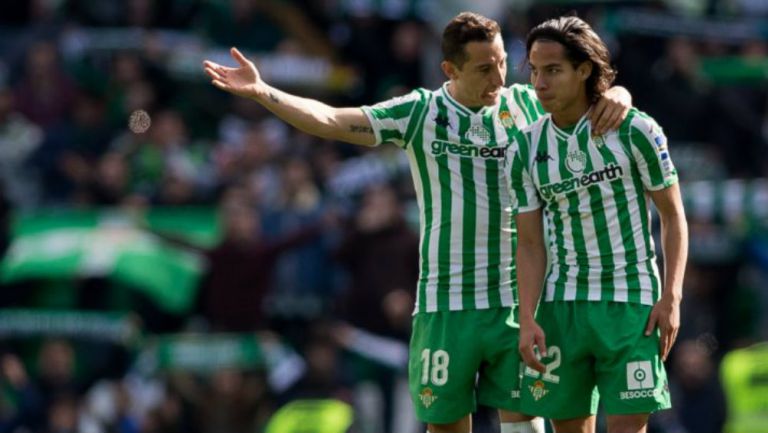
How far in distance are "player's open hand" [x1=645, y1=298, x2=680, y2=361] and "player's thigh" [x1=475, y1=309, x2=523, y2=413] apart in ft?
2.56

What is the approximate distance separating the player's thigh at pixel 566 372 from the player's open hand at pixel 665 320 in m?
0.31

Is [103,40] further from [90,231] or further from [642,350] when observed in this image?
[642,350]

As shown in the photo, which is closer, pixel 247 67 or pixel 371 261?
pixel 247 67

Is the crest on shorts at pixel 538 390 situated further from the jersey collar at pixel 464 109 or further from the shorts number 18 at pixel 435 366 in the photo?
the jersey collar at pixel 464 109

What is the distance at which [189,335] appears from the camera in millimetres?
15734

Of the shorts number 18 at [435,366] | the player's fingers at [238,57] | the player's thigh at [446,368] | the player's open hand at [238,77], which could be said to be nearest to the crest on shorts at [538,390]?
the player's thigh at [446,368]

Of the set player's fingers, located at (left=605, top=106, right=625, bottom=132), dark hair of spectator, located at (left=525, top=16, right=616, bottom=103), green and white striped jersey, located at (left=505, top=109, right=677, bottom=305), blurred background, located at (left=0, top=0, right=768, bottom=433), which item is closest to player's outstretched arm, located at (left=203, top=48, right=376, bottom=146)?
green and white striped jersey, located at (left=505, top=109, right=677, bottom=305)

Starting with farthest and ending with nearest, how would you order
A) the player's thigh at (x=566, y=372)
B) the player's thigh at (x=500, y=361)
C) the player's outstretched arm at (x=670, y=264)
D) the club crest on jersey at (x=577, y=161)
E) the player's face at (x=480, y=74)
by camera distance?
the player's thigh at (x=500, y=361) → the player's face at (x=480, y=74) → the player's thigh at (x=566, y=372) → the club crest on jersey at (x=577, y=161) → the player's outstretched arm at (x=670, y=264)

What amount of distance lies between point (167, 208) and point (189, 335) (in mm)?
1202

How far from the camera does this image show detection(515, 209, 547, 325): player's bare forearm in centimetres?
852

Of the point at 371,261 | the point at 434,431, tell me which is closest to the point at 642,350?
the point at 434,431

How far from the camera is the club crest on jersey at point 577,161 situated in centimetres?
838

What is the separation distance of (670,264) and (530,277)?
66cm

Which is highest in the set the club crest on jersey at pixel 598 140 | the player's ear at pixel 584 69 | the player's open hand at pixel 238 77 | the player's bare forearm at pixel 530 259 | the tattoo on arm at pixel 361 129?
the player's ear at pixel 584 69
